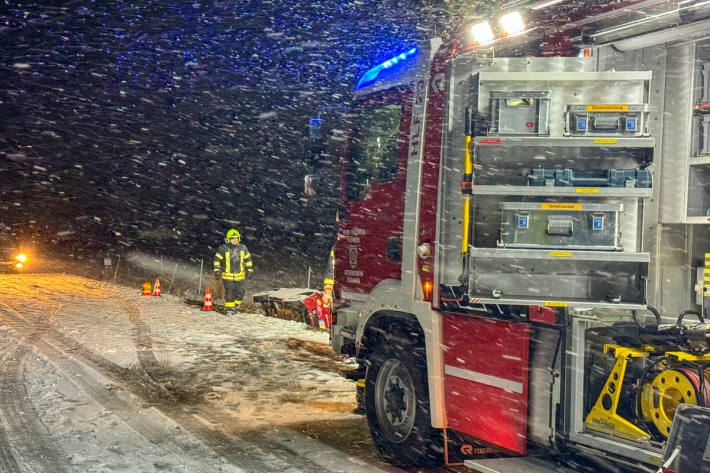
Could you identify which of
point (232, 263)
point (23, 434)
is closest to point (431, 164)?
point (23, 434)

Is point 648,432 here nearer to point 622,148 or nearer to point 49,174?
point 622,148

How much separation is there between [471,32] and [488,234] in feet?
4.98

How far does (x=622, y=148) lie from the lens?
435cm

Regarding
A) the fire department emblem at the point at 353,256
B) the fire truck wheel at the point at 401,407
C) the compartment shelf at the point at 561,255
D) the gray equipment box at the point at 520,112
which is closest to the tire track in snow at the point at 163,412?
the fire truck wheel at the point at 401,407

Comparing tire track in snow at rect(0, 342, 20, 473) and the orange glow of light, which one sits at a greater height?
the orange glow of light

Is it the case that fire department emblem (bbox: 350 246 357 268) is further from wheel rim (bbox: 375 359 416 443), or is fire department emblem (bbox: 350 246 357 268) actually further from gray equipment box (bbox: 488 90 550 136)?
gray equipment box (bbox: 488 90 550 136)

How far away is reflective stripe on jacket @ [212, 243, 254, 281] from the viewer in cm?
1561

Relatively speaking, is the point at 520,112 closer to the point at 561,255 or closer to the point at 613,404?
the point at 561,255

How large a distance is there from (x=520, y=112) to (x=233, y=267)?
11.8 metres

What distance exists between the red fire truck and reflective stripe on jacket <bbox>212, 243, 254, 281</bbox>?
10728 millimetres

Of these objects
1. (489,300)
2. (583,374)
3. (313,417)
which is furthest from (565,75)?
(313,417)

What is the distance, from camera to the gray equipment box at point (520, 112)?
14.6ft

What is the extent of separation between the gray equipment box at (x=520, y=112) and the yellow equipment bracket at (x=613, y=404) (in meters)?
1.42

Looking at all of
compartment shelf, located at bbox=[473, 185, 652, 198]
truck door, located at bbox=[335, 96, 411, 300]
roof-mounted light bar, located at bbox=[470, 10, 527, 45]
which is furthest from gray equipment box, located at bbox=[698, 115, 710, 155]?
truck door, located at bbox=[335, 96, 411, 300]
